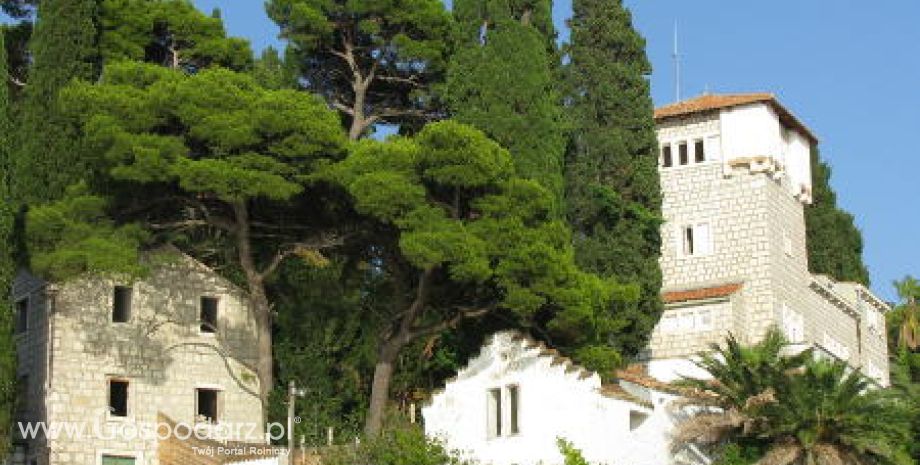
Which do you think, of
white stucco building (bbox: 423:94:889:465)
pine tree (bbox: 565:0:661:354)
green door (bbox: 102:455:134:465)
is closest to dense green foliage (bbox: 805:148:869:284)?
white stucco building (bbox: 423:94:889:465)

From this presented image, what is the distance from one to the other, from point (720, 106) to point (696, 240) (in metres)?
4.20

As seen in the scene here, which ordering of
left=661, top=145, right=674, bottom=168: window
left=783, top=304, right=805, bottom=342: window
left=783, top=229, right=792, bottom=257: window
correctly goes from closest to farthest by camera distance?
left=783, top=304, right=805, bottom=342: window, left=783, top=229, right=792, bottom=257: window, left=661, top=145, right=674, bottom=168: window

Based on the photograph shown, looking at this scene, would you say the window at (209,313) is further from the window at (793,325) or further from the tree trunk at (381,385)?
the window at (793,325)

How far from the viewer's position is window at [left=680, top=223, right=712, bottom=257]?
5419 cm

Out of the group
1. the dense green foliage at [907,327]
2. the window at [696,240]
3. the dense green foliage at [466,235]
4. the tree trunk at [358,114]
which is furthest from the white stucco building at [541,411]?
the dense green foliage at [907,327]

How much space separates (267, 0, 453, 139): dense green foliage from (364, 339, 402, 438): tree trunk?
10731 millimetres

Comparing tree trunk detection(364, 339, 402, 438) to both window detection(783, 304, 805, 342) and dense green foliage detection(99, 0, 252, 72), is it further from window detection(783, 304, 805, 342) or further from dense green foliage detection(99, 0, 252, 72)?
window detection(783, 304, 805, 342)

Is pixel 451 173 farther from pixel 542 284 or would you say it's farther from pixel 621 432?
pixel 621 432

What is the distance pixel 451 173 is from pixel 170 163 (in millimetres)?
6665

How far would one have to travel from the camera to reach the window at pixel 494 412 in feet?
129

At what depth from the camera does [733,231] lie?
53.6 m

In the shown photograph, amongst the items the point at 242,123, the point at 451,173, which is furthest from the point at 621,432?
the point at 242,123

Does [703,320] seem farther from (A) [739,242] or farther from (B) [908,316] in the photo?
(B) [908,316]

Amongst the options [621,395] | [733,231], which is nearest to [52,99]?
[621,395]
